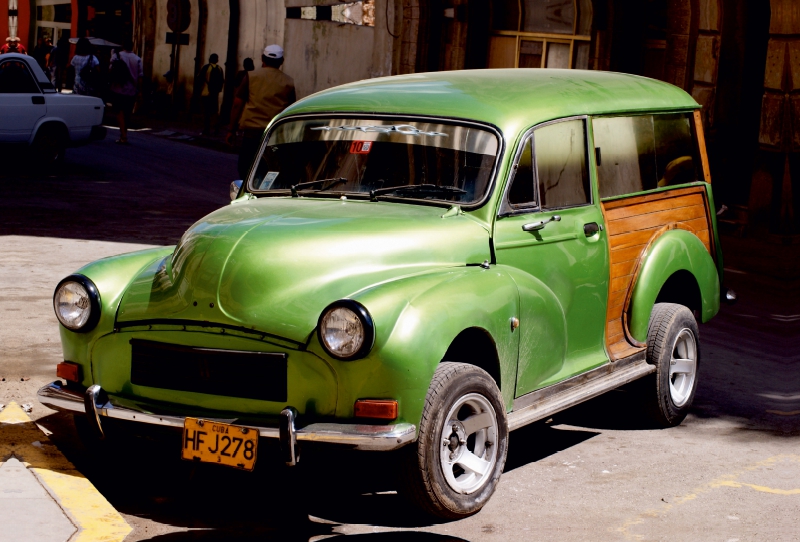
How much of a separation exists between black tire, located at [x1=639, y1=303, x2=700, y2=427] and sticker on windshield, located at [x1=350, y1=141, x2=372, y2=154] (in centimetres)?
190

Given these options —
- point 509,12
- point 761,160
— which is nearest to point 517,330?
point 761,160

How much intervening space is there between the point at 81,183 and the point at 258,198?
1107 cm

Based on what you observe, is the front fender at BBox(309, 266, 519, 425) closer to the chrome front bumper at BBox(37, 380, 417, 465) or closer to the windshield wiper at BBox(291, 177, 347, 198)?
the chrome front bumper at BBox(37, 380, 417, 465)

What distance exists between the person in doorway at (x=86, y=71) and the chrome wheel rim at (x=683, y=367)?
19739mm

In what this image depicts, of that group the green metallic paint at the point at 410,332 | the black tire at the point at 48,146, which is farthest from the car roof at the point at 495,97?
the black tire at the point at 48,146

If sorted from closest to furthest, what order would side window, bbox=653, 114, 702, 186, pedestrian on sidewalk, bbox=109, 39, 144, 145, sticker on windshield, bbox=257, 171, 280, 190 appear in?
sticker on windshield, bbox=257, 171, 280, 190 < side window, bbox=653, 114, 702, 186 < pedestrian on sidewalk, bbox=109, 39, 144, 145

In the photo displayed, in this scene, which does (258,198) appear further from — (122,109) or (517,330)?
(122,109)

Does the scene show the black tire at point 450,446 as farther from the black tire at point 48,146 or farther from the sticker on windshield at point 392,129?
the black tire at point 48,146

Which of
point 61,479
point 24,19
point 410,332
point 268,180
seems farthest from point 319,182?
point 24,19

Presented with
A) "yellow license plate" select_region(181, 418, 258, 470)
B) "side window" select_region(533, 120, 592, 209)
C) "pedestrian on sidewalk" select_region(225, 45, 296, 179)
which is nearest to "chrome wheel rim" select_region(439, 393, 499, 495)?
"yellow license plate" select_region(181, 418, 258, 470)

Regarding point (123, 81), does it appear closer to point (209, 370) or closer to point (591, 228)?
point (591, 228)

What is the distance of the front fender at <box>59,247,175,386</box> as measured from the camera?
5.30 meters

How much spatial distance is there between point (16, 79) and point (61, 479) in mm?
12518

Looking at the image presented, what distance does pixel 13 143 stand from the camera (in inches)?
669
